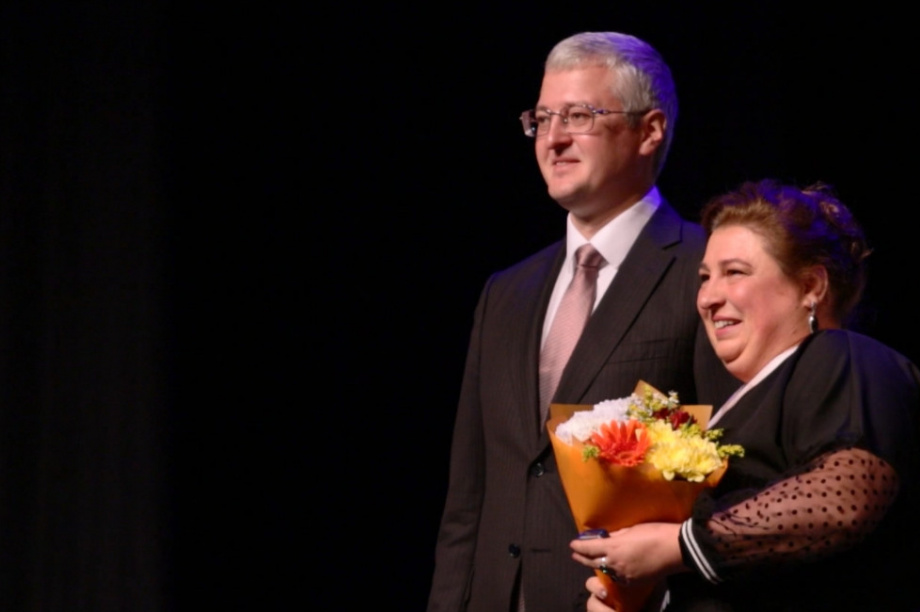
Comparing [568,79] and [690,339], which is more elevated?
[568,79]

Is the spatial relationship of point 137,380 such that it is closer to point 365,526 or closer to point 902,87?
point 365,526

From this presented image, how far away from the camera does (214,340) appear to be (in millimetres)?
3572

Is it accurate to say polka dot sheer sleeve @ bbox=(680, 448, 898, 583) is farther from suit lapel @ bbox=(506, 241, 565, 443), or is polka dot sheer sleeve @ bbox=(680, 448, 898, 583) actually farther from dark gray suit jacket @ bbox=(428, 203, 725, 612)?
suit lapel @ bbox=(506, 241, 565, 443)

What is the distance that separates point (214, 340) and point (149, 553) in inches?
24.2

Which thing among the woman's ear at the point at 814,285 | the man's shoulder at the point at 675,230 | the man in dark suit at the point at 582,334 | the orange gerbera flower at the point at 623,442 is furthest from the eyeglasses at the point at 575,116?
the orange gerbera flower at the point at 623,442

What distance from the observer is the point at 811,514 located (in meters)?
1.77

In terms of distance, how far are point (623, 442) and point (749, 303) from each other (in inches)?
13.5

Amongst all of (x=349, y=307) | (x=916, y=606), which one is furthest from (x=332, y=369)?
(x=916, y=606)

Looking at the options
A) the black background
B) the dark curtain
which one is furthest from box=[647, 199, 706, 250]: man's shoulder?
the dark curtain

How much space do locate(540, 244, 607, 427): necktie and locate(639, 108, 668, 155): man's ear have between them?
0.81 ft

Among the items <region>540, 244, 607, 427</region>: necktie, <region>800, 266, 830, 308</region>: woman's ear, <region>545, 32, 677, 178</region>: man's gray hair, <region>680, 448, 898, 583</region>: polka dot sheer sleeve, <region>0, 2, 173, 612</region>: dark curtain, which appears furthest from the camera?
<region>0, 2, 173, 612</region>: dark curtain

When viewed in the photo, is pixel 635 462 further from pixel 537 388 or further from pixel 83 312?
pixel 83 312

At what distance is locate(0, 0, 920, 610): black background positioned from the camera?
339cm

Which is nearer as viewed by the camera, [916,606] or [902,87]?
[916,606]
